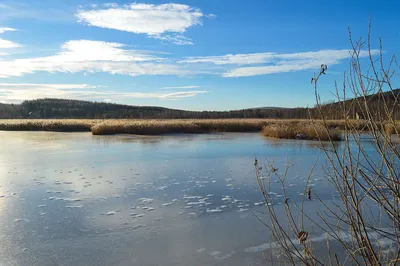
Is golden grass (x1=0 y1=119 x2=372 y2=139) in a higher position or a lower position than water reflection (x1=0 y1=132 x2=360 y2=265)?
higher

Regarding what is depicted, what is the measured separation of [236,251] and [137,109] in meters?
88.8

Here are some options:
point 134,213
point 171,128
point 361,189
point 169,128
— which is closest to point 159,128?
point 169,128

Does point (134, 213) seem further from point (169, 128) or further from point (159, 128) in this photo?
point (169, 128)

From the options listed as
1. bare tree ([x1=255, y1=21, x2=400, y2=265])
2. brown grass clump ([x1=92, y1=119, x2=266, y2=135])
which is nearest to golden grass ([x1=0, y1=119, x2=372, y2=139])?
brown grass clump ([x1=92, y1=119, x2=266, y2=135])

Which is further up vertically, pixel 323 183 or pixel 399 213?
pixel 399 213

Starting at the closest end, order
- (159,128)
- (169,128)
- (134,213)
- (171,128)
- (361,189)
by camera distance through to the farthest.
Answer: (361,189) < (134,213) < (159,128) < (169,128) < (171,128)

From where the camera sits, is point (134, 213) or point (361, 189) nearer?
point (361, 189)

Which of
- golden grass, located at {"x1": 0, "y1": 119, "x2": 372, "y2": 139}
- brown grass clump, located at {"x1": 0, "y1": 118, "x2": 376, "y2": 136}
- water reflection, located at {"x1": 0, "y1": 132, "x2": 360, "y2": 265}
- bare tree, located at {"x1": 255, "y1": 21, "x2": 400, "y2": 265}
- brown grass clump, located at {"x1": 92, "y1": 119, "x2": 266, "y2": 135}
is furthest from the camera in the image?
brown grass clump, located at {"x1": 92, "y1": 119, "x2": 266, "y2": 135}

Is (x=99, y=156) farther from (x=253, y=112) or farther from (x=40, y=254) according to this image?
(x=253, y=112)

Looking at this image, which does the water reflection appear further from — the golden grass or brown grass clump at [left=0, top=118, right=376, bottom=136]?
the golden grass

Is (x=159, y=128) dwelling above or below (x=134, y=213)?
above

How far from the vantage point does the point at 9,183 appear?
6434mm

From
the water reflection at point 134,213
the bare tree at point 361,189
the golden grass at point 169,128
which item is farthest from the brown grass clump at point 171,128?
the bare tree at point 361,189

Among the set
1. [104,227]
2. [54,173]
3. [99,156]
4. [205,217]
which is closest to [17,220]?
[104,227]
